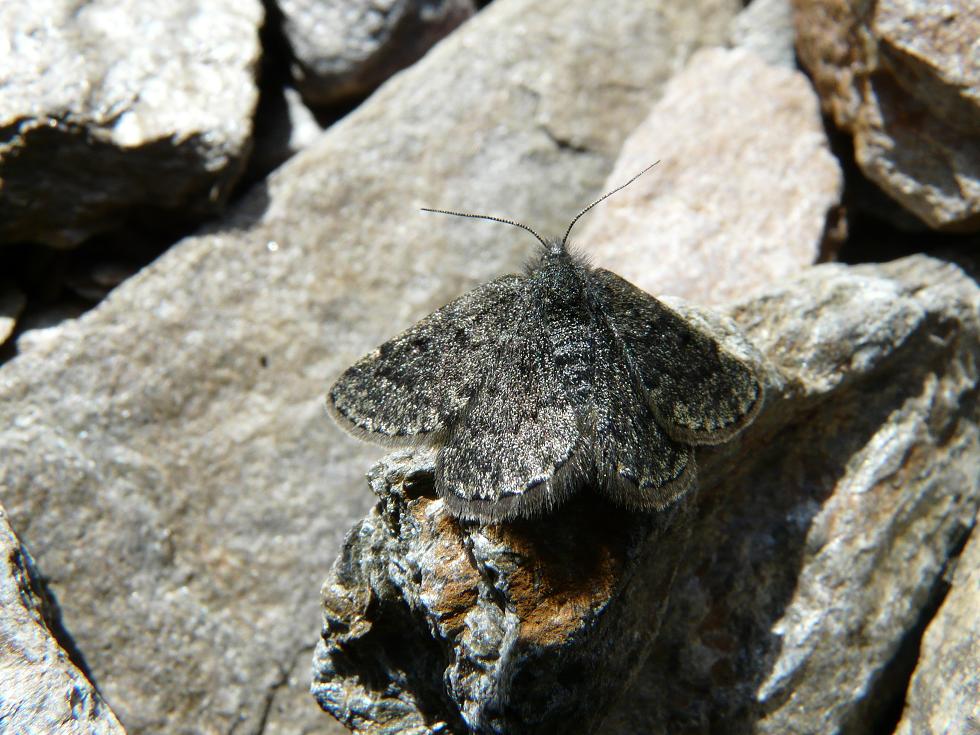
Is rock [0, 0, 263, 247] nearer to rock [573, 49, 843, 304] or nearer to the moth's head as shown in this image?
the moth's head

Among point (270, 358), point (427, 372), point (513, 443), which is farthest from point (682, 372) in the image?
point (270, 358)

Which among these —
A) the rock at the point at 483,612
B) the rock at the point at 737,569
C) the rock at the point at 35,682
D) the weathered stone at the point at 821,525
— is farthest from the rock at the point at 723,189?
the rock at the point at 35,682

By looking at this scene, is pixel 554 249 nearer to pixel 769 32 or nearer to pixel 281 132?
pixel 281 132

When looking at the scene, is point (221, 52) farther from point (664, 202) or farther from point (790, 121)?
point (790, 121)

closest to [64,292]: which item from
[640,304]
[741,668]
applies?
[640,304]

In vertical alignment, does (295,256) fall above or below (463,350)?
below
